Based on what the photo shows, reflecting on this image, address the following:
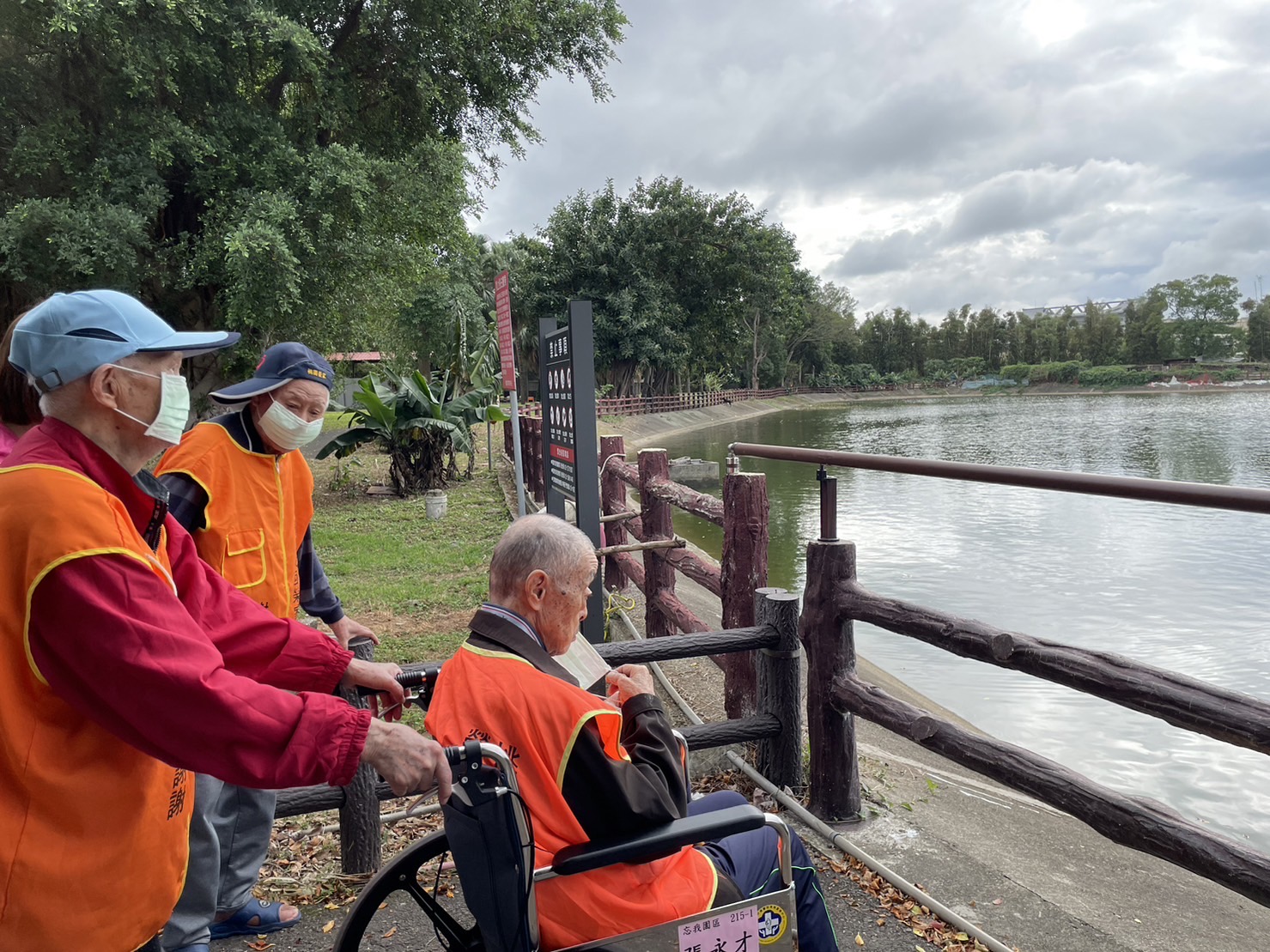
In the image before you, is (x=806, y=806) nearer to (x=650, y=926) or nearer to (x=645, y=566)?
(x=650, y=926)

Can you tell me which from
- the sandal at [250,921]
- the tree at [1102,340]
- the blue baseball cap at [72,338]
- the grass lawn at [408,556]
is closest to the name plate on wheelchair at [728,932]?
the blue baseball cap at [72,338]

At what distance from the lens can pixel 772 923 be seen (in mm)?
1864

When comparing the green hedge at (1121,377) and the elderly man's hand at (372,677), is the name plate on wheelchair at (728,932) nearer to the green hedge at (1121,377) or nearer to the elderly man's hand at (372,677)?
the elderly man's hand at (372,677)

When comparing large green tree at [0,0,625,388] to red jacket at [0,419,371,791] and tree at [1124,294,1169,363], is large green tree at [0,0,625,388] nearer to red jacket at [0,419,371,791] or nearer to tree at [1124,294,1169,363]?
red jacket at [0,419,371,791]

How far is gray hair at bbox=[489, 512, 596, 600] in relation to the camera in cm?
185

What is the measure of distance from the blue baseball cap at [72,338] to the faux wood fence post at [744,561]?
3.02m

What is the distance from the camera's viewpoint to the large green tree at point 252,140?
10859mm

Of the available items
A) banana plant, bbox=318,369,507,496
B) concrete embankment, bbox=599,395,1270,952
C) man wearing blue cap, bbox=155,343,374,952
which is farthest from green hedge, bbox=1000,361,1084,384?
man wearing blue cap, bbox=155,343,374,952

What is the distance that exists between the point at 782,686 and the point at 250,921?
201 centimetres

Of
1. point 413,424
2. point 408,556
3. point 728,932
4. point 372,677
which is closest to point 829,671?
point 728,932

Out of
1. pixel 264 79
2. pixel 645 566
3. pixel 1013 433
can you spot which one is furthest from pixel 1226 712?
pixel 1013 433

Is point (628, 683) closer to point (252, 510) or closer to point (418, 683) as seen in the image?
point (418, 683)

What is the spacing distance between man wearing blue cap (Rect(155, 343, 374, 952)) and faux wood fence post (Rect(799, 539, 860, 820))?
162 centimetres

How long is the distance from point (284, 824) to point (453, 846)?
2376mm
